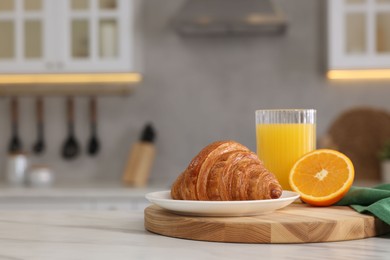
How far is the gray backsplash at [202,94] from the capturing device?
12.1 feet

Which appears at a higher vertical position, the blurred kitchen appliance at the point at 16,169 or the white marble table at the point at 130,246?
the white marble table at the point at 130,246

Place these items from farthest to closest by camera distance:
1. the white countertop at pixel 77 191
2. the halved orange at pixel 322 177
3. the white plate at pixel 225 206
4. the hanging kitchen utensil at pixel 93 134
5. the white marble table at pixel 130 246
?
the hanging kitchen utensil at pixel 93 134, the white countertop at pixel 77 191, the halved orange at pixel 322 177, the white plate at pixel 225 206, the white marble table at pixel 130 246

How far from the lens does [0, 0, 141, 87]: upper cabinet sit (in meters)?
3.45

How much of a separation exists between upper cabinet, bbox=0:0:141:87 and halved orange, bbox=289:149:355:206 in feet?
7.43

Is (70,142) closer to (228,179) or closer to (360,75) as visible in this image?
(360,75)

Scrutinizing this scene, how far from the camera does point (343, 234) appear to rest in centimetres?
103

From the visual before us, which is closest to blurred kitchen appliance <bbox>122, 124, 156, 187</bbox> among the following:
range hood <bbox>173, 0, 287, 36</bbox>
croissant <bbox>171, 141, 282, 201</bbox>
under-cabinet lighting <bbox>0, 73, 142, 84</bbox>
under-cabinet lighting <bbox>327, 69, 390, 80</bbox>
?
under-cabinet lighting <bbox>0, 73, 142, 84</bbox>

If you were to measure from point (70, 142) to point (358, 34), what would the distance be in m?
A: 1.71

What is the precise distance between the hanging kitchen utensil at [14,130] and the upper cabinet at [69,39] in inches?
11.8

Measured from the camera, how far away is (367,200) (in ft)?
4.03

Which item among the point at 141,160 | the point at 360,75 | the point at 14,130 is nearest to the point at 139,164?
the point at 141,160

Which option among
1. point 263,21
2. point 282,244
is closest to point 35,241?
point 282,244

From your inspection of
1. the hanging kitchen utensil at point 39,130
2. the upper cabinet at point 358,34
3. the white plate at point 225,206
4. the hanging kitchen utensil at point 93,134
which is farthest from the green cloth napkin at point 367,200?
the hanging kitchen utensil at point 39,130

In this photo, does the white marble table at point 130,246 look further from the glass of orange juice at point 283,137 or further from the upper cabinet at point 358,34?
the upper cabinet at point 358,34
